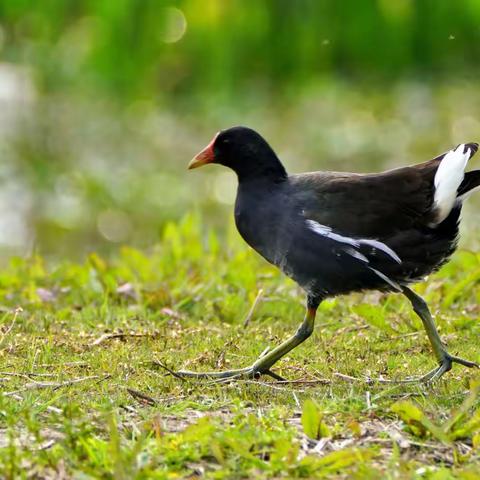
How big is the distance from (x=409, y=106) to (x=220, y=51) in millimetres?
1674

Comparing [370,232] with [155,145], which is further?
[155,145]

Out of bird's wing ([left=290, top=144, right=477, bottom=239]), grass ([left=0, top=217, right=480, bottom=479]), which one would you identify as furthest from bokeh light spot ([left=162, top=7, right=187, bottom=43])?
bird's wing ([left=290, top=144, right=477, bottom=239])

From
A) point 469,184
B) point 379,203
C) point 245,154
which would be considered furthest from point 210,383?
point 469,184

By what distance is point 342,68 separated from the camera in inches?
416

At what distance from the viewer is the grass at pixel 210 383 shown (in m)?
3.24

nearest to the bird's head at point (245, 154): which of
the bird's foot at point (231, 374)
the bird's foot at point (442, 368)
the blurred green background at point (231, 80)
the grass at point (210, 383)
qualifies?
the grass at point (210, 383)

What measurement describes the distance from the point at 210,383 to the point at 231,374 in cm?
17

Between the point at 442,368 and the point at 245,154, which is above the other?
the point at 245,154

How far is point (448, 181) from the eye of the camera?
4.15 metres

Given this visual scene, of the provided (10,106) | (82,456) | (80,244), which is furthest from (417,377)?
(10,106)

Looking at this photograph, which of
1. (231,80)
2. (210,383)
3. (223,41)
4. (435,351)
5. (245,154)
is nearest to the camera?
(210,383)

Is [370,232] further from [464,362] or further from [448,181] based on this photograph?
[464,362]

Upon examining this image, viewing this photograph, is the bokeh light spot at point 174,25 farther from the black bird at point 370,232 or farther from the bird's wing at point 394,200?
the bird's wing at point 394,200

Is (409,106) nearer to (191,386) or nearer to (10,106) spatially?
(10,106)
